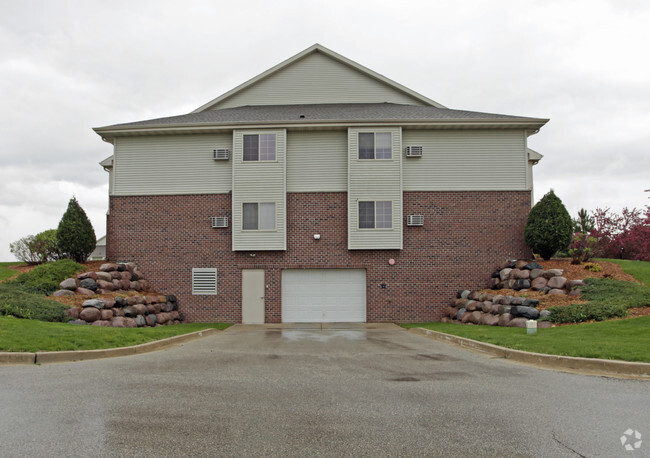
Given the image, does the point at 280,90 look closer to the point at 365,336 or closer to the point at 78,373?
the point at 365,336

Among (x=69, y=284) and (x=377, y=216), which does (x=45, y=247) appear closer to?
(x=69, y=284)

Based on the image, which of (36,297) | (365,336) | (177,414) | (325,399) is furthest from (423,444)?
(36,297)

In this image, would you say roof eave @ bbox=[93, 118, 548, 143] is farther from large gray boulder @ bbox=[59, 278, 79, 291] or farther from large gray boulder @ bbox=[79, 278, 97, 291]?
large gray boulder @ bbox=[59, 278, 79, 291]

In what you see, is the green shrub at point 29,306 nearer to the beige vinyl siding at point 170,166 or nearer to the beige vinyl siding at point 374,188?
the beige vinyl siding at point 170,166

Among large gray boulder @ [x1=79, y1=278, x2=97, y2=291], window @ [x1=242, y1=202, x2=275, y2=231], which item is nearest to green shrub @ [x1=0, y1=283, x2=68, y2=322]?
large gray boulder @ [x1=79, y1=278, x2=97, y2=291]

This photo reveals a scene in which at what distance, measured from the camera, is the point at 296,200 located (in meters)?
23.2

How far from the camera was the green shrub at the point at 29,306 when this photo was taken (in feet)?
48.9

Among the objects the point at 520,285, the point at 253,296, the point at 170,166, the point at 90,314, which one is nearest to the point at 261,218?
the point at 253,296

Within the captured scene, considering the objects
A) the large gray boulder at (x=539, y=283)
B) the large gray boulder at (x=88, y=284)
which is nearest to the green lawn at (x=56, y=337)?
the large gray boulder at (x=88, y=284)

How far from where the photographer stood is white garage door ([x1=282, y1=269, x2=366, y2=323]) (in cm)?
2297

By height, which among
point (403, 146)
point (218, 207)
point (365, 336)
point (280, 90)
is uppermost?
point (280, 90)

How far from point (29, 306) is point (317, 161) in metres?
12.5

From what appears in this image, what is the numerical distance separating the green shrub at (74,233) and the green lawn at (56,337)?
819 cm

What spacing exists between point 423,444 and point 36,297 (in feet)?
51.4
